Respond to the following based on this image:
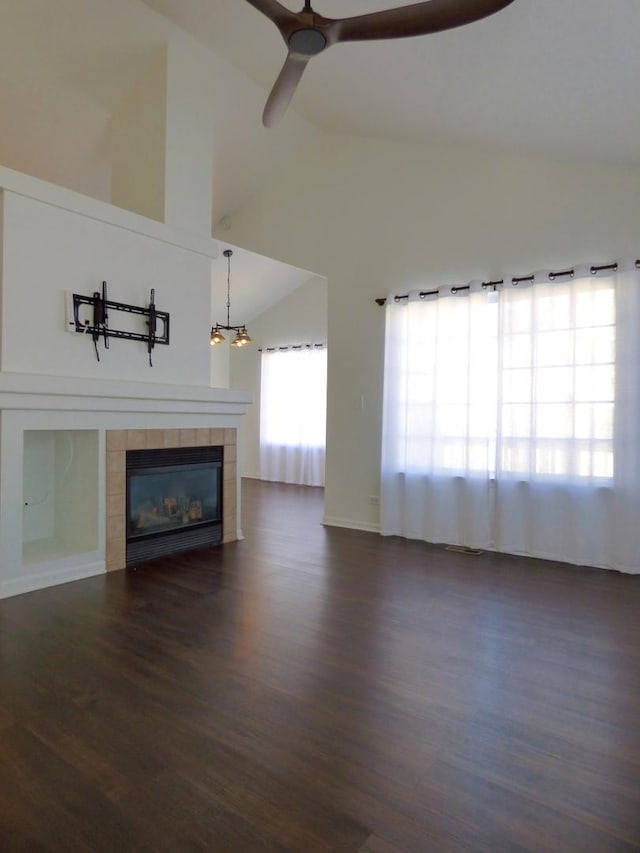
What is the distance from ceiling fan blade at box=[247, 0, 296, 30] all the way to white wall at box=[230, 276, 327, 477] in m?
6.04

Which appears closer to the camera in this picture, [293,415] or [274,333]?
[293,415]

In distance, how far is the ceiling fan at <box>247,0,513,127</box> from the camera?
208cm

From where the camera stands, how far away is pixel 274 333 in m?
8.99

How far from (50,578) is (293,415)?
5.63m

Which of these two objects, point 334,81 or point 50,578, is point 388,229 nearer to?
point 334,81

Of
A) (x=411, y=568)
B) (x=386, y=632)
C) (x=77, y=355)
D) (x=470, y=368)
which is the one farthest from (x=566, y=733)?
(x=77, y=355)

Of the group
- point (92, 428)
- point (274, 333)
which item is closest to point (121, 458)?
point (92, 428)

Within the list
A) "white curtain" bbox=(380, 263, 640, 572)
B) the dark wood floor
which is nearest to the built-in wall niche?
the dark wood floor

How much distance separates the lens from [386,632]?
2625 millimetres

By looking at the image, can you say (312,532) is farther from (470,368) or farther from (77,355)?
(77,355)

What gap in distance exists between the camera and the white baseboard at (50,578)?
124 inches

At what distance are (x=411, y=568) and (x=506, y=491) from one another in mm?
1087

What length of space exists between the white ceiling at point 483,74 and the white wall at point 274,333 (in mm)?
3829

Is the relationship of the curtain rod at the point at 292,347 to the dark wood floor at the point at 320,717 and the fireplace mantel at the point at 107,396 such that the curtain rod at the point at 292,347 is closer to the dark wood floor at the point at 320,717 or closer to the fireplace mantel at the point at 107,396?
the fireplace mantel at the point at 107,396
